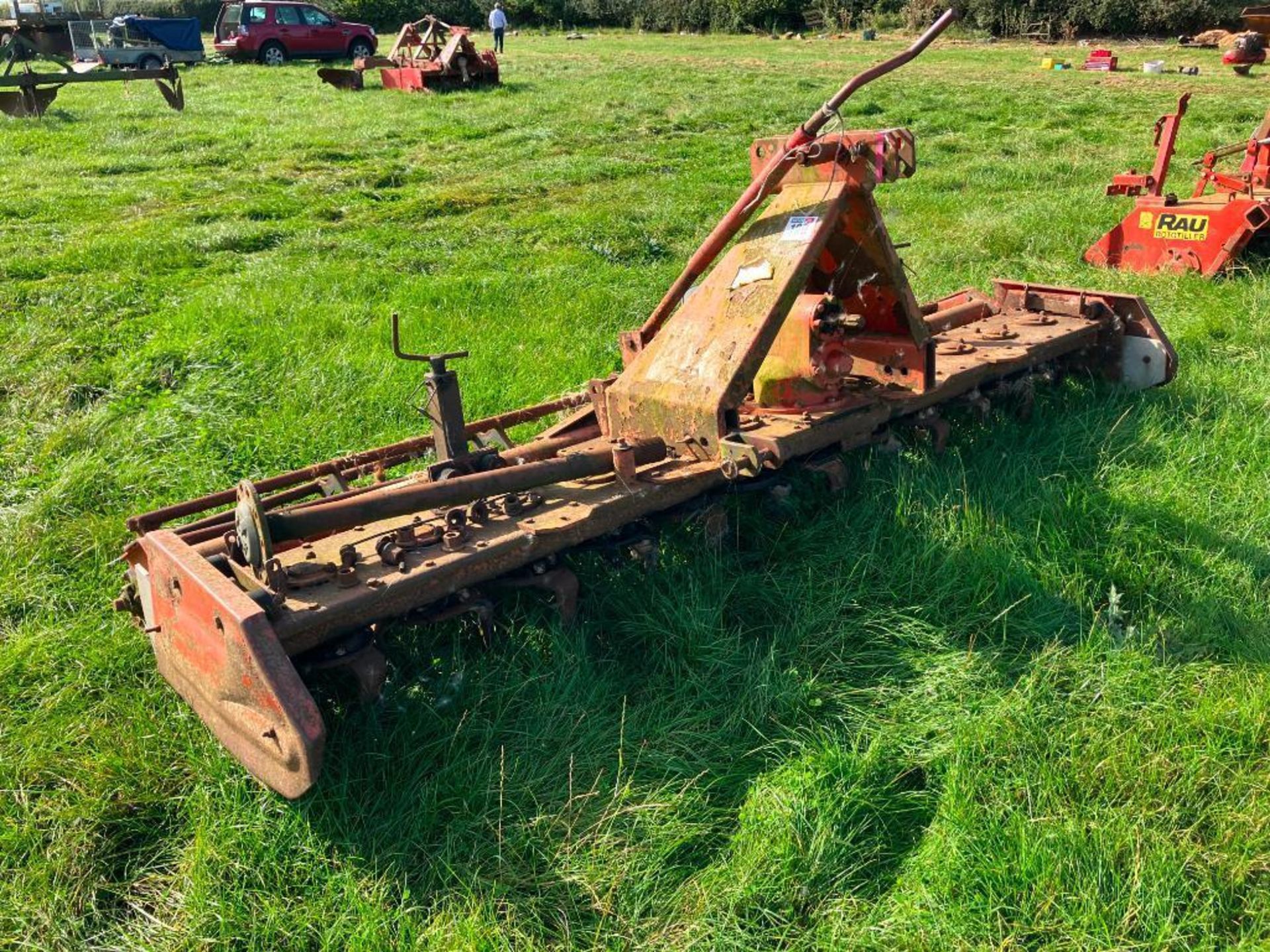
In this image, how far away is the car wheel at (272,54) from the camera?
2658 centimetres

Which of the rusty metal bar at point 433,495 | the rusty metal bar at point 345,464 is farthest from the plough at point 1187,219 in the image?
the rusty metal bar at point 433,495

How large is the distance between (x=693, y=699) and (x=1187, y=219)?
6.37 meters

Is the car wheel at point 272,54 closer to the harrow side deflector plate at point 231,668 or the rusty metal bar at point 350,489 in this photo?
the rusty metal bar at point 350,489

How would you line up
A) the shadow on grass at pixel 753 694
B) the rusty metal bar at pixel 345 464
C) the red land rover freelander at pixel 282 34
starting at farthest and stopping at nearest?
the red land rover freelander at pixel 282 34
the rusty metal bar at pixel 345 464
the shadow on grass at pixel 753 694

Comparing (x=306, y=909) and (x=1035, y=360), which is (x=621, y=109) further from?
(x=306, y=909)

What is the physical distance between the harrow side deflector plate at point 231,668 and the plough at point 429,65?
18612 mm

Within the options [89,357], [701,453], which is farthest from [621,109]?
[701,453]

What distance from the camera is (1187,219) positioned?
297 inches

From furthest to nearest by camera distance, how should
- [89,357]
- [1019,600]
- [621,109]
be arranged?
[621,109] → [89,357] → [1019,600]

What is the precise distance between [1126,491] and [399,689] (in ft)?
10.2

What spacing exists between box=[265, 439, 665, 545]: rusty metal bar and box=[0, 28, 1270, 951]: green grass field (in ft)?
1.34

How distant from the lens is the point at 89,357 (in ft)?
21.6

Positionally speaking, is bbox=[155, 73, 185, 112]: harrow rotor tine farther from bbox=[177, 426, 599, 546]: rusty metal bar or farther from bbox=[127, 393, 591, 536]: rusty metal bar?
bbox=[177, 426, 599, 546]: rusty metal bar

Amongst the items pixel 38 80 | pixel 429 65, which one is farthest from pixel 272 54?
pixel 38 80
